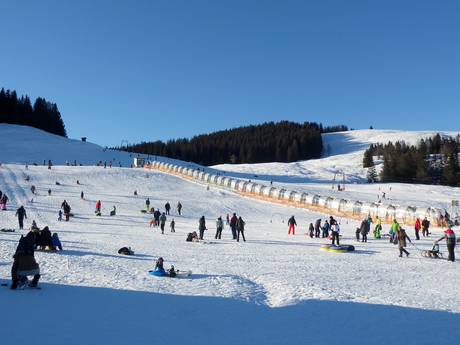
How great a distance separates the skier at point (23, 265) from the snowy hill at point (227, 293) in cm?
29

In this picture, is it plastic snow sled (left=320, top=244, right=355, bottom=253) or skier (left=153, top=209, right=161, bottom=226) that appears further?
skier (left=153, top=209, right=161, bottom=226)

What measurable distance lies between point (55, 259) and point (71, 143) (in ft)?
279

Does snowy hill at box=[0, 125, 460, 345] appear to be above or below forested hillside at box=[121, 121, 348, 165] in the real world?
below

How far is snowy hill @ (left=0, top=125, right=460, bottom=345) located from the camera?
295 inches

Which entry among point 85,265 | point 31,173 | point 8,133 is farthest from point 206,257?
point 8,133

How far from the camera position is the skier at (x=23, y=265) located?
31.4 feet

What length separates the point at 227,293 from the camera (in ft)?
34.5

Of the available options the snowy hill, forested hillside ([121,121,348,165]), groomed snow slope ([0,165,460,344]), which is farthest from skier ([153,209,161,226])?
forested hillside ([121,121,348,165])

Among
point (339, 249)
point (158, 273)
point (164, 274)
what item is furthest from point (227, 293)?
point (339, 249)

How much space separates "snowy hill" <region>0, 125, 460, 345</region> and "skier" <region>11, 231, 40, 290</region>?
29 centimetres

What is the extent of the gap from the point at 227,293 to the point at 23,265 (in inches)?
181

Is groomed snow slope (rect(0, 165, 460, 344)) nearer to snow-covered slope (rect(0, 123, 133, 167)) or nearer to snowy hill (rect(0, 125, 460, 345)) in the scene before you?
snowy hill (rect(0, 125, 460, 345))

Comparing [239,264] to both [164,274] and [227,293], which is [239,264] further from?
[227,293]

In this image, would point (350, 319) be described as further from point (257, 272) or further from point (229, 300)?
point (257, 272)
